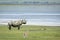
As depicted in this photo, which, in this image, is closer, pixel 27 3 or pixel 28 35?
pixel 28 35

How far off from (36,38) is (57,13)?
1.48 ft

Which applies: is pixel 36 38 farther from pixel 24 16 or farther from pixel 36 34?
pixel 24 16

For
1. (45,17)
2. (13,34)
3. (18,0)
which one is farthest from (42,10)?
(13,34)

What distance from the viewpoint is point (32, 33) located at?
159 cm

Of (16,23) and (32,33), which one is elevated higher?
(16,23)

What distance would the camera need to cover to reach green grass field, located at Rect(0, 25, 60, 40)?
1556mm

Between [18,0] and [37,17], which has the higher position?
[18,0]

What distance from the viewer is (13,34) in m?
1.57

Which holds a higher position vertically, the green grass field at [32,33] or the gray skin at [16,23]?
the gray skin at [16,23]

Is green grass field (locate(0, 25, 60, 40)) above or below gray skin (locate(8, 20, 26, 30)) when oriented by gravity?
below

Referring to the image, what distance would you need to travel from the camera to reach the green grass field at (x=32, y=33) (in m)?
1.56

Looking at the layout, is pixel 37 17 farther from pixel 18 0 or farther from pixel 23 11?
pixel 18 0

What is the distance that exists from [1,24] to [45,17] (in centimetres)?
55

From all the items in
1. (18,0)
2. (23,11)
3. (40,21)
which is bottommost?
(40,21)
